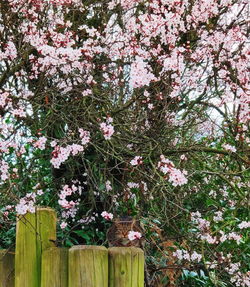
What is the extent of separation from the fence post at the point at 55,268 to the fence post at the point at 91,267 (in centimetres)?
7

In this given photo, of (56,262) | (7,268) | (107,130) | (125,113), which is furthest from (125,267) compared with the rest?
(125,113)

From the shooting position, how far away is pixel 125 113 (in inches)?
144

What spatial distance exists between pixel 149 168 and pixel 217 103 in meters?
0.88

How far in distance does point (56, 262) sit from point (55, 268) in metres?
0.02

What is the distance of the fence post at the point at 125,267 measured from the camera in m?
1.82

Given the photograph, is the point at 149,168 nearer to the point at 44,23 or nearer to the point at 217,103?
the point at 217,103

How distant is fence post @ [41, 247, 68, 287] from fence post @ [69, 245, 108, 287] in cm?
7

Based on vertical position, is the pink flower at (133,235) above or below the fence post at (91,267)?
above

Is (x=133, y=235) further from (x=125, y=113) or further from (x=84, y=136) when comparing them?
(x=125, y=113)

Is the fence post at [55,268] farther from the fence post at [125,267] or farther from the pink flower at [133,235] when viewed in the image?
the pink flower at [133,235]

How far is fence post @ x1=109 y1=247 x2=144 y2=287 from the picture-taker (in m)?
1.82

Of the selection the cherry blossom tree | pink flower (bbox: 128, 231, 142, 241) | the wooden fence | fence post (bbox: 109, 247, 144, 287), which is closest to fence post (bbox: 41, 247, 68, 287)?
the wooden fence

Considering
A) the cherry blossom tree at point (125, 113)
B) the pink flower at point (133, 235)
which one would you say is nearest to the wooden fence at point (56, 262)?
the pink flower at point (133, 235)

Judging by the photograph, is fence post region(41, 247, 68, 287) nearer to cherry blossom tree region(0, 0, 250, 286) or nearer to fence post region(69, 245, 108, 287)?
fence post region(69, 245, 108, 287)
